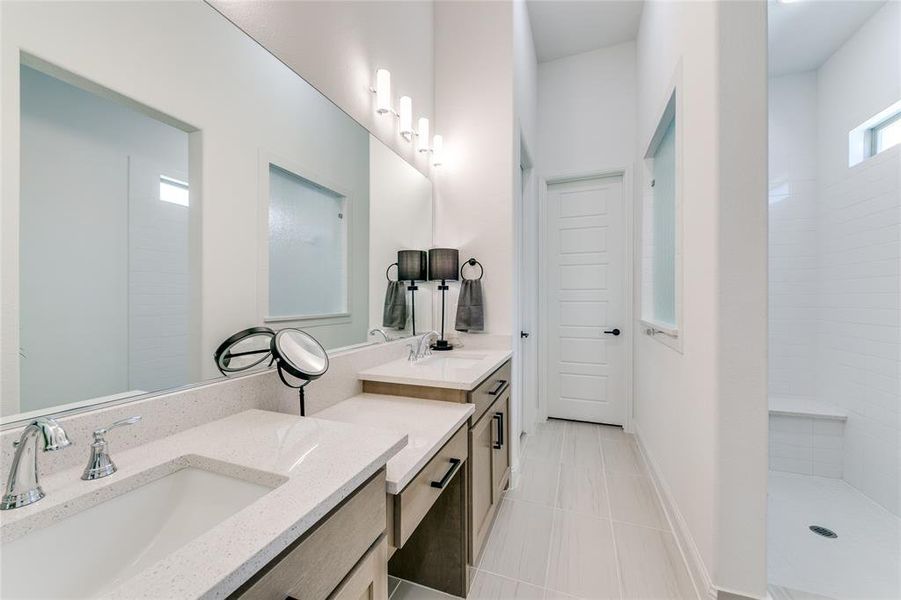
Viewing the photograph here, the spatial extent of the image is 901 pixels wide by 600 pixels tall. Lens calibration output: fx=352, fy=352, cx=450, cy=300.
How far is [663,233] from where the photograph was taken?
2207 millimetres

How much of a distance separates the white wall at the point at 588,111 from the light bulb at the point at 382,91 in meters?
1.95

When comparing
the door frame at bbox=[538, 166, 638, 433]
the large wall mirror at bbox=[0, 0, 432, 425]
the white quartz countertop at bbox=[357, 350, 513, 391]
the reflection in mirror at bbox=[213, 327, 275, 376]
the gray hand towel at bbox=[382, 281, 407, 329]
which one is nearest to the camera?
the large wall mirror at bbox=[0, 0, 432, 425]

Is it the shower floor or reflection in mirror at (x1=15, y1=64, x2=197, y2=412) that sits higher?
reflection in mirror at (x1=15, y1=64, x2=197, y2=412)

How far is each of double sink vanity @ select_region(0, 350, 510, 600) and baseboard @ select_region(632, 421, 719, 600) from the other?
3.45ft

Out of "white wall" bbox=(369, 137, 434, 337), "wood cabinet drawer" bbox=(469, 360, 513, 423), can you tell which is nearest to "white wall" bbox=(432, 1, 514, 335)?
"white wall" bbox=(369, 137, 434, 337)

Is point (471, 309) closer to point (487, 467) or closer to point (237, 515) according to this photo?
point (487, 467)

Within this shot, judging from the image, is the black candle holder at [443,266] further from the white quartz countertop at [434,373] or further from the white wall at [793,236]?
the white wall at [793,236]

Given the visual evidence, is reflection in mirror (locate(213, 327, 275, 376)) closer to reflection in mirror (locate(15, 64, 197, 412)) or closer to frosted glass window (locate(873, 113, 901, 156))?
reflection in mirror (locate(15, 64, 197, 412))

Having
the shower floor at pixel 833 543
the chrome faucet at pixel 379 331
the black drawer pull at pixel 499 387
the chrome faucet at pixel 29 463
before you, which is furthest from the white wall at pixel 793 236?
the chrome faucet at pixel 29 463

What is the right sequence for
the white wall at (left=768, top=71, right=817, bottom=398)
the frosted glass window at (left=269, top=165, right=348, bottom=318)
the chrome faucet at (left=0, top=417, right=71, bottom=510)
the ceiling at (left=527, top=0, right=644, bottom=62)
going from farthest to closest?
the ceiling at (left=527, top=0, right=644, bottom=62) < the white wall at (left=768, top=71, right=817, bottom=398) < the frosted glass window at (left=269, top=165, right=348, bottom=318) < the chrome faucet at (left=0, top=417, right=71, bottom=510)

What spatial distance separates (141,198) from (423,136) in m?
1.73

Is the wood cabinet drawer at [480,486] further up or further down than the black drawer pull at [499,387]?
further down

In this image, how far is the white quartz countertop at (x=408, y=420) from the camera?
861 mm

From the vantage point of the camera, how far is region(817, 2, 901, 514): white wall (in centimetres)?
194
